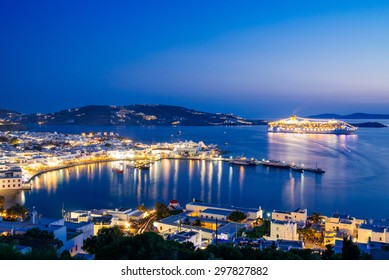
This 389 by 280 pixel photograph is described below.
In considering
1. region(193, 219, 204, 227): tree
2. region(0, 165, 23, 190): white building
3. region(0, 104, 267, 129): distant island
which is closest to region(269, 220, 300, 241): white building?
region(193, 219, 204, 227): tree

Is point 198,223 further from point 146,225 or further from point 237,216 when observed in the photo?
point 146,225

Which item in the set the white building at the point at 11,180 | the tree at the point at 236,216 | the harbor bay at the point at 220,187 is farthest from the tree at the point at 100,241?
the white building at the point at 11,180

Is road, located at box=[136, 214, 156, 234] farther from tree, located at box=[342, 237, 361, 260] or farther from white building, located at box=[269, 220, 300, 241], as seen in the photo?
tree, located at box=[342, 237, 361, 260]

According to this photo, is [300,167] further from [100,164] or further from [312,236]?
[312,236]

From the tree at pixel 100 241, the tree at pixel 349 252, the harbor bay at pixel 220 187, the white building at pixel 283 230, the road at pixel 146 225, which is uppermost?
the tree at pixel 349 252

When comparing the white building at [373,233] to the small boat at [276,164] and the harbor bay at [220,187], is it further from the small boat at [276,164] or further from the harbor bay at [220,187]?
the small boat at [276,164]
